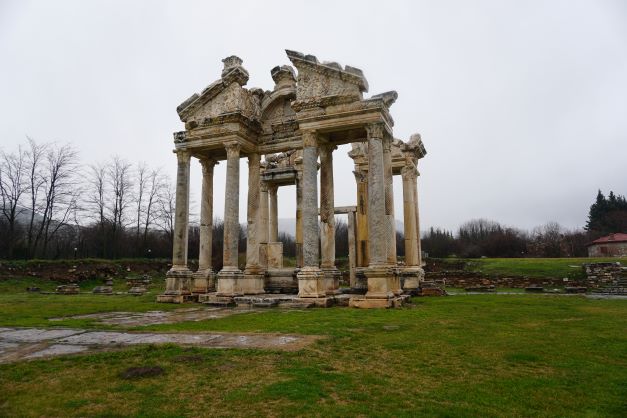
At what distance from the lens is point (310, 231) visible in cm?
1642

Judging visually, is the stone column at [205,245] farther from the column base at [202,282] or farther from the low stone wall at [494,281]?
the low stone wall at [494,281]

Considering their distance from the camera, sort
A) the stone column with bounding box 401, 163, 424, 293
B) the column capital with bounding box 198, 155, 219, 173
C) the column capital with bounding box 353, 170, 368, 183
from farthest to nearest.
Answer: the column capital with bounding box 353, 170, 368, 183 < the stone column with bounding box 401, 163, 424, 293 < the column capital with bounding box 198, 155, 219, 173

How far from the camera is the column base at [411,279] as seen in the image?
21672mm

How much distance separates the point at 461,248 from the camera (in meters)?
74.7

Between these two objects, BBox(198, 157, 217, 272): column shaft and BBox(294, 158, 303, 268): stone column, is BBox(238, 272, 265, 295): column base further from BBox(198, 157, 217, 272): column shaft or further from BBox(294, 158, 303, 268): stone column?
BBox(294, 158, 303, 268): stone column

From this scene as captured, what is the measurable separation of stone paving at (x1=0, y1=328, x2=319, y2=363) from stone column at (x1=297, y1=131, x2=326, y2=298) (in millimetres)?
6941

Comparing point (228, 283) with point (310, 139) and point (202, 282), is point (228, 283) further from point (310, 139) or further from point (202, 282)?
point (310, 139)

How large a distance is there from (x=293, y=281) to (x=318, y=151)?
21.1 feet

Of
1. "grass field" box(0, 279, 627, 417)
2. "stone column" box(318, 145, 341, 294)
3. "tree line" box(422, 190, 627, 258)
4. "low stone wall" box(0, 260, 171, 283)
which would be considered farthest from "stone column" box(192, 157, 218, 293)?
"tree line" box(422, 190, 627, 258)

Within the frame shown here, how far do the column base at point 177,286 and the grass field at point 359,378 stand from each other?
32.8 feet

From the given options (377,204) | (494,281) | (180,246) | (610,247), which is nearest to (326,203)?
(377,204)

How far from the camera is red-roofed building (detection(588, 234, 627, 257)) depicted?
57.7 metres

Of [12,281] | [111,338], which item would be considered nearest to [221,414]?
[111,338]

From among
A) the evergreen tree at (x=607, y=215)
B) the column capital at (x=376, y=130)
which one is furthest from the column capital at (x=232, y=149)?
the evergreen tree at (x=607, y=215)
